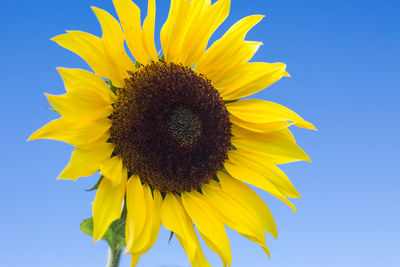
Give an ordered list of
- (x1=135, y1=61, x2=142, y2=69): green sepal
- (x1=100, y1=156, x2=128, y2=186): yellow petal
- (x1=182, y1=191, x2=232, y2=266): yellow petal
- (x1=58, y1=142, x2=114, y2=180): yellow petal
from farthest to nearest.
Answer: (x1=135, y1=61, x2=142, y2=69): green sepal < (x1=182, y1=191, x2=232, y2=266): yellow petal < (x1=100, y1=156, x2=128, y2=186): yellow petal < (x1=58, y1=142, x2=114, y2=180): yellow petal

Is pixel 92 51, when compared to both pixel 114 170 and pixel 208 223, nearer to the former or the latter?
pixel 114 170

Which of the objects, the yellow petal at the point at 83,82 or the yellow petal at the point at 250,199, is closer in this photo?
the yellow petal at the point at 83,82

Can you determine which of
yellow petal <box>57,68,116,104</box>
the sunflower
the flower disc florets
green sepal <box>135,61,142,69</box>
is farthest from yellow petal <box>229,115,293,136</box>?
yellow petal <box>57,68,116,104</box>

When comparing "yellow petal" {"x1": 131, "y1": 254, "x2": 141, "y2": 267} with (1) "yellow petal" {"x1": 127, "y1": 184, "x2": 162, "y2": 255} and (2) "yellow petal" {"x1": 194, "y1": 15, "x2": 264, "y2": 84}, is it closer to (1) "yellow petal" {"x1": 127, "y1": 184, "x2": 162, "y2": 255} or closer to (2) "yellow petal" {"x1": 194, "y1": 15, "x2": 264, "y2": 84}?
(1) "yellow petal" {"x1": 127, "y1": 184, "x2": 162, "y2": 255}

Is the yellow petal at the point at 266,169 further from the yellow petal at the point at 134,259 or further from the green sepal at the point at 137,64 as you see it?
the yellow petal at the point at 134,259

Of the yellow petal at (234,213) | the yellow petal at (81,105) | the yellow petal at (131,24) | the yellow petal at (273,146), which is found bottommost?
the yellow petal at (234,213)

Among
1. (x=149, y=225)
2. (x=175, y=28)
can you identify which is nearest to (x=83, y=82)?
(x=175, y=28)

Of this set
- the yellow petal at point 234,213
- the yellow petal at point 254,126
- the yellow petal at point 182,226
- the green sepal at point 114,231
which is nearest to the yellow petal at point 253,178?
the yellow petal at point 234,213
